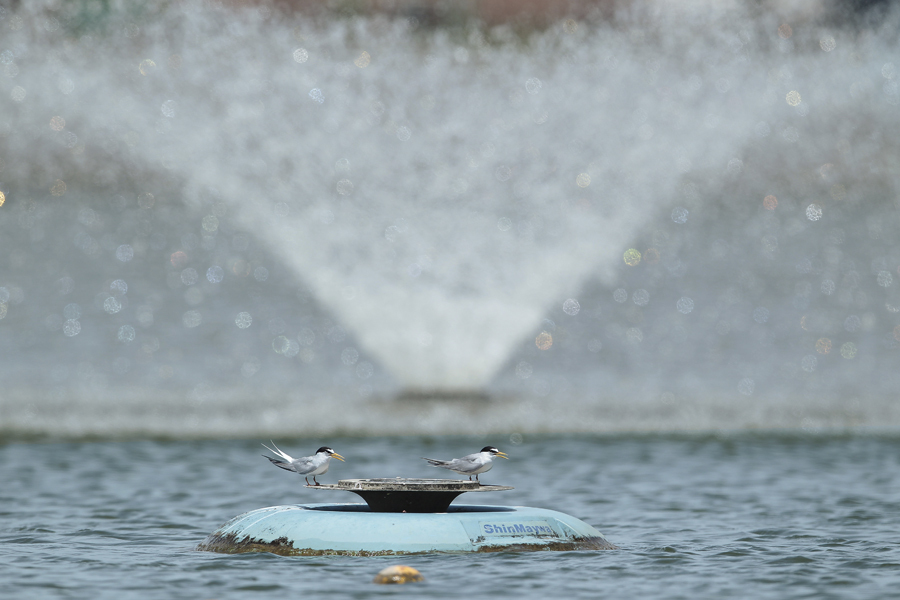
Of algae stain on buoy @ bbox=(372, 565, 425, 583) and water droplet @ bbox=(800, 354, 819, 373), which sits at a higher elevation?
water droplet @ bbox=(800, 354, 819, 373)

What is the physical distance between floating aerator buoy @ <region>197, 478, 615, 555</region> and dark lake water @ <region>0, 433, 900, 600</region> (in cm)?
18

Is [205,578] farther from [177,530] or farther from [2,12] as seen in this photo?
[2,12]

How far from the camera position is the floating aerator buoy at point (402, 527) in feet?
48.0

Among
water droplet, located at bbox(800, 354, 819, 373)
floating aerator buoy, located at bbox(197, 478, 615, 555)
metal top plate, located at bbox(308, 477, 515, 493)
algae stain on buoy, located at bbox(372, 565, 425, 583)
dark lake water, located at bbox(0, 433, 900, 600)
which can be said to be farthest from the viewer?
water droplet, located at bbox(800, 354, 819, 373)

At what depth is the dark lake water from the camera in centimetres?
1377

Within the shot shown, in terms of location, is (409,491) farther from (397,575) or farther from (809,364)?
(809,364)

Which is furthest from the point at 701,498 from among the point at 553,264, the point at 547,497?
the point at 553,264

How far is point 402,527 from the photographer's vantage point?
14.7 metres

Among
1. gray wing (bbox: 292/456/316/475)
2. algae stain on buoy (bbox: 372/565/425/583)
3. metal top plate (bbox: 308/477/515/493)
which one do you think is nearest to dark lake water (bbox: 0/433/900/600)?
algae stain on buoy (bbox: 372/565/425/583)

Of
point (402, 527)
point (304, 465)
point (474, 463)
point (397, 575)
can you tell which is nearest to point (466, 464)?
point (474, 463)

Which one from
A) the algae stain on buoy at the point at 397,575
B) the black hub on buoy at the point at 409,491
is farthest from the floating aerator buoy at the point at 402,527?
the algae stain on buoy at the point at 397,575

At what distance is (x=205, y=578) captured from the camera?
1399 cm

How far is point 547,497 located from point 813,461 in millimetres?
11248

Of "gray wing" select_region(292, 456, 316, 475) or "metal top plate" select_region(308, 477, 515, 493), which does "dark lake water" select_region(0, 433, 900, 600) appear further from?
"gray wing" select_region(292, 456, 316, 475)
